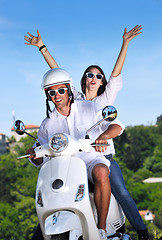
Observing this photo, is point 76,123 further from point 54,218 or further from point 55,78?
point 54,218

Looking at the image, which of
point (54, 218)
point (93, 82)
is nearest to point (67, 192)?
point (54, 218)

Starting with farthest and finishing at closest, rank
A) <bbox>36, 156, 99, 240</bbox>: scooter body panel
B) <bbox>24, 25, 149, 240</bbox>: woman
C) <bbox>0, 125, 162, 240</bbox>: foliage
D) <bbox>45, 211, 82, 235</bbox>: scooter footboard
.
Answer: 1. <bbox>0, 125, 162, 240</bbox>: foliage
2. <bbox>24, 25, 149, 240</bbox>: woman
3. <bbox>36, 156, 99, 240</bbox>: scooter body panel
4. <bbox>45, 211, 82, 235</bbox>: scooter footboard

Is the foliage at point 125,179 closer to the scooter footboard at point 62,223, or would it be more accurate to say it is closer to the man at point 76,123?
the man at point 76,123

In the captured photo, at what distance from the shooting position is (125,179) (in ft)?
186

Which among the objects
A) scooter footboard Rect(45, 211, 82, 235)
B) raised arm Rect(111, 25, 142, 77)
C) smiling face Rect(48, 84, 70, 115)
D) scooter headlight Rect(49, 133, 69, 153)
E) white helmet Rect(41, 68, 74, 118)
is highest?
raised arm Rect(111, 25, 142, 77)

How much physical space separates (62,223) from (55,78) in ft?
3.34

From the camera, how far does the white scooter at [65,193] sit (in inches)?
92.0

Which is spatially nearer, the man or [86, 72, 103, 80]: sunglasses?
the man

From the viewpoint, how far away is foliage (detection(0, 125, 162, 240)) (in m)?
44.9

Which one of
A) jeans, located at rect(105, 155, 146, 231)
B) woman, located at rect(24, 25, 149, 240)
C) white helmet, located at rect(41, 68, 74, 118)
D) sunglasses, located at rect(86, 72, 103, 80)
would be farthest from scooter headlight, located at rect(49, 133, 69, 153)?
sunglasses, located at rect(86, 72, 103, 80)

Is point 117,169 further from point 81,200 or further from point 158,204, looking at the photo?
point 158,204

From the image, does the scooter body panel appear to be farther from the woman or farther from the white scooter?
the woman

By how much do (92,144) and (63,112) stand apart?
0.46 meters

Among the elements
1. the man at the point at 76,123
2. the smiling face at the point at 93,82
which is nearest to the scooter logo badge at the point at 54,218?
the man at the point at 76,123
